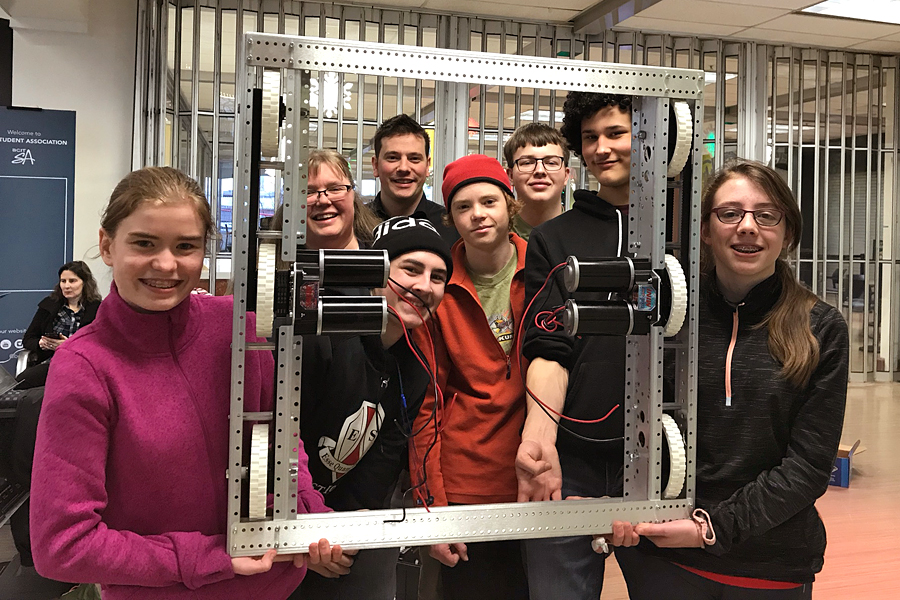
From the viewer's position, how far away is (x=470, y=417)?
73.4 inches

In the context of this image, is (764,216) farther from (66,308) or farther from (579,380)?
(66,308)

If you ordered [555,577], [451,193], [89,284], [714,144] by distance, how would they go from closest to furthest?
[555,577], [451,193], [89,284], [714,144]

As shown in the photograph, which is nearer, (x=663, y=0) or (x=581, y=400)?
(x=581, y=400)

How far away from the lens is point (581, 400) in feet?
6.03

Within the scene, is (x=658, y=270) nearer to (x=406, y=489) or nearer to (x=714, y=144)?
(x=406, y=489)

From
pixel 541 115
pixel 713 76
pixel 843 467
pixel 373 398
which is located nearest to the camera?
pixel 373 398

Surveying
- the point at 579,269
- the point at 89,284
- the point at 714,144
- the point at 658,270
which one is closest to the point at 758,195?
the point at 658,270

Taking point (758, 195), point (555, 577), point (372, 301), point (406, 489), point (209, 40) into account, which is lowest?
point (555, 577)

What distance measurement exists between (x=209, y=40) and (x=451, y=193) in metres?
4.93

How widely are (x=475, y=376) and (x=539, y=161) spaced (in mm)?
1054

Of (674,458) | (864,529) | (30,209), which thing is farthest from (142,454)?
(30,209)

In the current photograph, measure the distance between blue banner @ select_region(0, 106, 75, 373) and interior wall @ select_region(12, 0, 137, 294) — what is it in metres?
0.13

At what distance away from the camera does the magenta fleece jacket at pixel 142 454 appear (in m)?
1.22

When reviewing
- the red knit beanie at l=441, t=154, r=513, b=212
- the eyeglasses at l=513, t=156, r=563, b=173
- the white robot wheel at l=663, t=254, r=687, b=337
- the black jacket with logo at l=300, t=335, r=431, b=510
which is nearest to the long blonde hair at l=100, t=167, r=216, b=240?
the black jacket with logo at l=300, t=335, r=431, b=510
